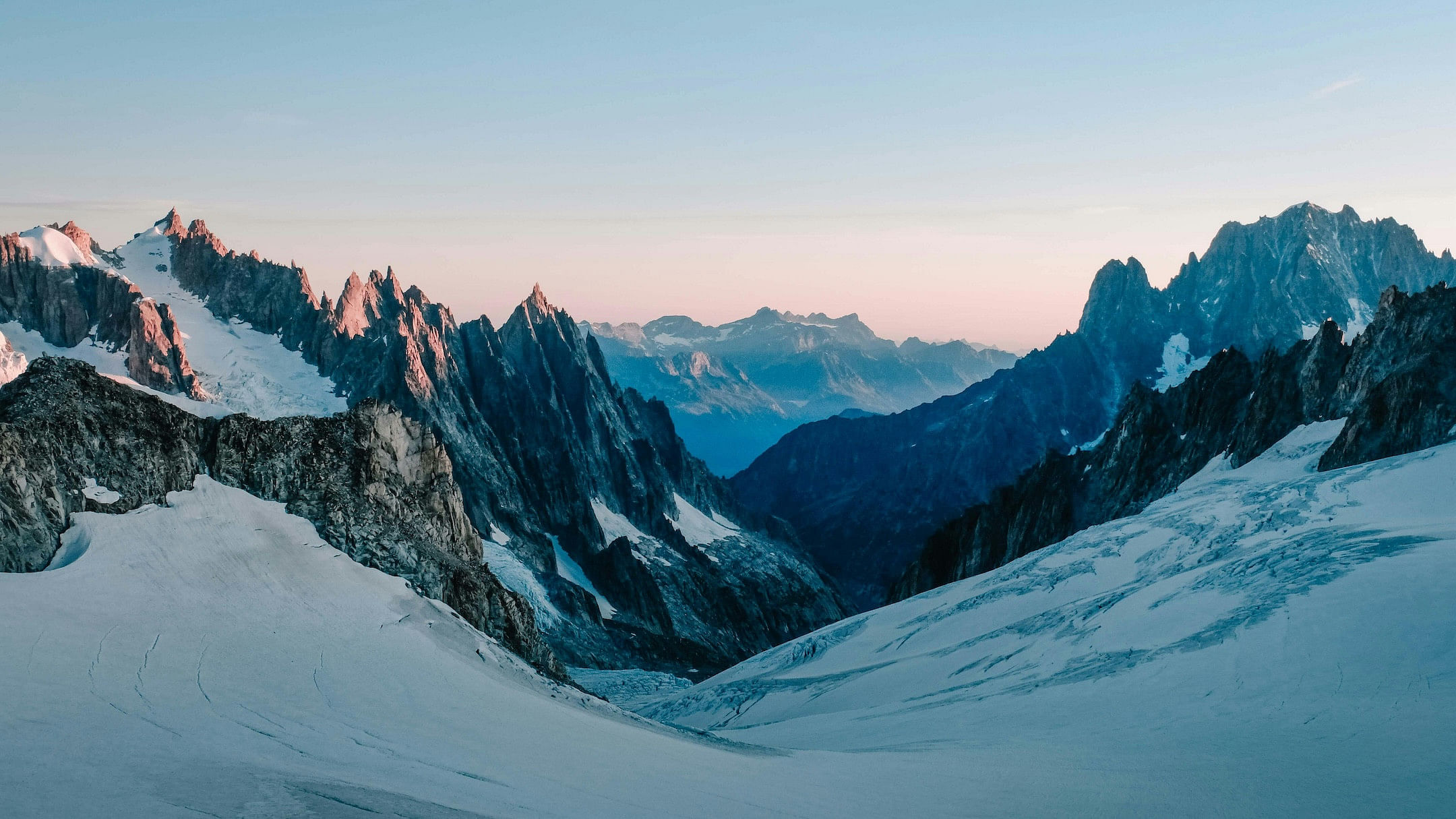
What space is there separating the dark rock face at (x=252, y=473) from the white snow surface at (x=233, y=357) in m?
105

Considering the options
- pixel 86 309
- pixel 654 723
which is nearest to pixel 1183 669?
pixel 654 723

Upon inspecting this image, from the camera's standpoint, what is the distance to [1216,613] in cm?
4944

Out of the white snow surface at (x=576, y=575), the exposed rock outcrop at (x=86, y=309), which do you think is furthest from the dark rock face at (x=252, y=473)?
the exposed rock outcrop at (x=86, y=309)

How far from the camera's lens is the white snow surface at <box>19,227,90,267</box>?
534ft

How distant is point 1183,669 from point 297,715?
34.6m

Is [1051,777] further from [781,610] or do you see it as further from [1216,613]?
[781,610]

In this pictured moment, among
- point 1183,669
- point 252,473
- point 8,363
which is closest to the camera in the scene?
point 1183,669

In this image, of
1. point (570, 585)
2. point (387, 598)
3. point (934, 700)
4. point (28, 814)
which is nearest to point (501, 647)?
point (387, 598)

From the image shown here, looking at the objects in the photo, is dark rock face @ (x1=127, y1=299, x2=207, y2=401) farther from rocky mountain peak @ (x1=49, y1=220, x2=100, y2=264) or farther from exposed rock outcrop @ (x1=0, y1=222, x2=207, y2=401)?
rocky mountain peak @ (x1=49, y1=220, x2=100, y2=264)

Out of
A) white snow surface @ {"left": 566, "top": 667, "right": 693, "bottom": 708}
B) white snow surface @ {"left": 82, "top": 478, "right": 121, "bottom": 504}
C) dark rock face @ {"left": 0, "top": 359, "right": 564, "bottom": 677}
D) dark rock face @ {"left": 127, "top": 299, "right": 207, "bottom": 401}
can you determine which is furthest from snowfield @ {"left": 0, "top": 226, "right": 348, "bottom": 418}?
white snow surface @ {"left": 82, "top": 478, "right": 121, "bottom": 504}

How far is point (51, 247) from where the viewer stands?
167625 mm

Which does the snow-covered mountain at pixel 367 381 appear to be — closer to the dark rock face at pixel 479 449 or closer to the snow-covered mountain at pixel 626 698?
Result: the dark rock face at pixel 479 449

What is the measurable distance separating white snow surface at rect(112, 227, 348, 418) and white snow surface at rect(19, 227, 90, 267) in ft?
33.4

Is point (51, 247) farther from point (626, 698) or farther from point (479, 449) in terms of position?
point (626, 698)
